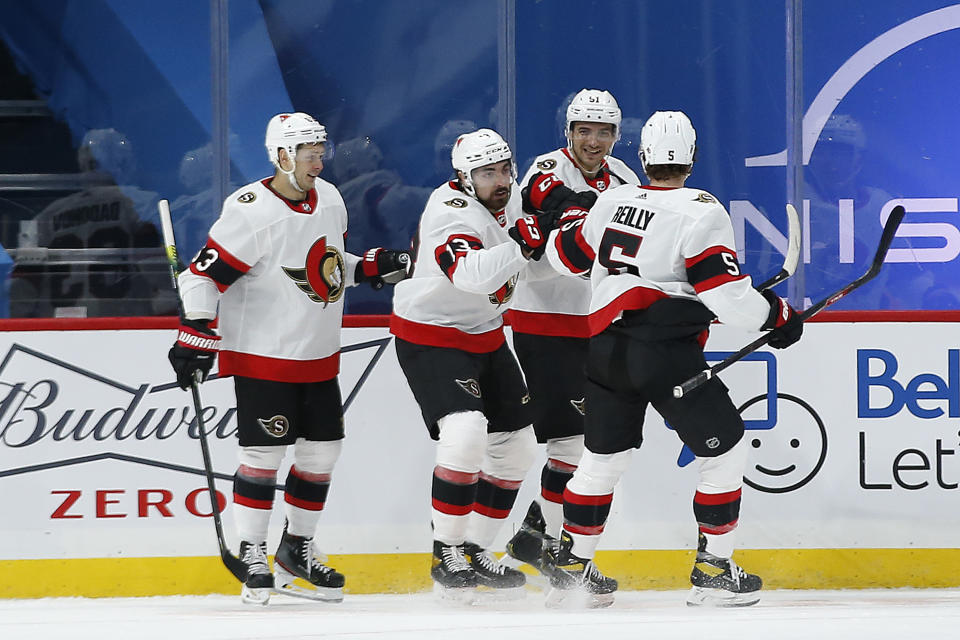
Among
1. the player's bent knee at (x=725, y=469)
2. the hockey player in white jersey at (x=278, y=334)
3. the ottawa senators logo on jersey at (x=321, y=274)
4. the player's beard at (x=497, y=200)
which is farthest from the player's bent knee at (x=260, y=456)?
the player's bent knee at (x=725, y=469)

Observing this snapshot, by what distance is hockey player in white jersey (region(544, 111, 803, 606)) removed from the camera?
10.3 feet

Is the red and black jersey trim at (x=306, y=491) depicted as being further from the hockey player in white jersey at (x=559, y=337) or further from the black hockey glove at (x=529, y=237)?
the black hockey glove at (x=529, y=237)

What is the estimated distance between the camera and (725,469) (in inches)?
127

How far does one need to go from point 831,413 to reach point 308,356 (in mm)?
1547

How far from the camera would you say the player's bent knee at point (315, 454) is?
3.57 metres

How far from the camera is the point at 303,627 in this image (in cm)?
274

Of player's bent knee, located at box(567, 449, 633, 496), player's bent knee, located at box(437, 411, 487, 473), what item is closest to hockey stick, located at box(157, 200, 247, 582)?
player's bent knee, located at box(437, 411, 487, 473)

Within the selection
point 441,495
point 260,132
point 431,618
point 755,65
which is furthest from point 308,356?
point 755,65

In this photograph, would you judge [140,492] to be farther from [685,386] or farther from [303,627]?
[685,386]

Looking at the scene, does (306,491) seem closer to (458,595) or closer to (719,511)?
(458,595)

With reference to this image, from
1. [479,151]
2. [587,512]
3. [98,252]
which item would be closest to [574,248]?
[479,151]

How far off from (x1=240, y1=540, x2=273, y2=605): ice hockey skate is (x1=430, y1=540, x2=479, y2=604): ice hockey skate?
443 mm

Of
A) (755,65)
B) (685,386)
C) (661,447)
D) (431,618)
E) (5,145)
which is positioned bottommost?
(431,618)

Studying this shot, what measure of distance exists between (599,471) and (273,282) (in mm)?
984
